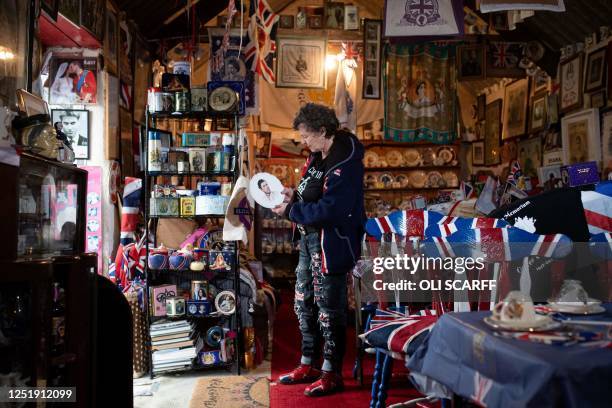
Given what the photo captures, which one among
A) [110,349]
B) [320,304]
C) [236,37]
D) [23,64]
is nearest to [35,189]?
[110,349]

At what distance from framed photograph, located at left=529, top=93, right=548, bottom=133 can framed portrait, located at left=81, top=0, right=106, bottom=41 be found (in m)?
5.61

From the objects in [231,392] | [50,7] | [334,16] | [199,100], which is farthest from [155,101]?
[334,16]

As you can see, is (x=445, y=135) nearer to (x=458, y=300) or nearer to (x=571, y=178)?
(x=571, y=178)

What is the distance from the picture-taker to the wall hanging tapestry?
27.8 feet

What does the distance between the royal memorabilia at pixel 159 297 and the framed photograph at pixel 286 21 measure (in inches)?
199

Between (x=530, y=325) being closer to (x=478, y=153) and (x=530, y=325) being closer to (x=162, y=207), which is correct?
(x=162, y=207)

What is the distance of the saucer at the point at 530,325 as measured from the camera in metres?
1.77

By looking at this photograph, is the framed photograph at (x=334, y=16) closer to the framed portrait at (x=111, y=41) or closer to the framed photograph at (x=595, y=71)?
the framed photograph at (x=595, y=71)

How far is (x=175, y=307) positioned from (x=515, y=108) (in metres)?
6.58

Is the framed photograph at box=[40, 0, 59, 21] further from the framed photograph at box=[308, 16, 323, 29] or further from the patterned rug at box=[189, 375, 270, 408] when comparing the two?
the framed photograph at box=[308, 16, 323, 29]

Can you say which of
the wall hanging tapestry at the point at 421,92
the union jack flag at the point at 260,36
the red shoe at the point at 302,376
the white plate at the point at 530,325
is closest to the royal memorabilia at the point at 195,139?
the red shoe at the point at 302,376

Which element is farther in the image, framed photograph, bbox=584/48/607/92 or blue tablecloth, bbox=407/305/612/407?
framed photograph, bbox=584/48/607/92

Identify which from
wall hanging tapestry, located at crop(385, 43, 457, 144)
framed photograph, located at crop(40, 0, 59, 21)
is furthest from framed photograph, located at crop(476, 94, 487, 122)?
framed photograph, located at crop(40, 0, 59, 21)

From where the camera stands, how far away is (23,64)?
12.0 feet
